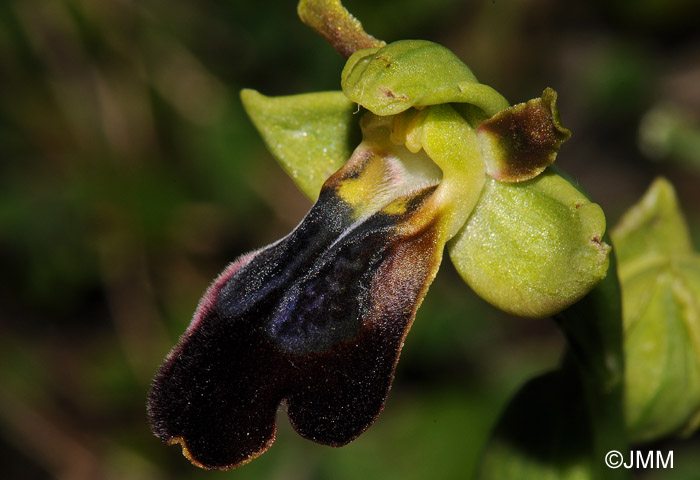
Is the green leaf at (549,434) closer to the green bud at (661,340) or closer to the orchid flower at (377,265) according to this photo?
the green bud at (661,340)

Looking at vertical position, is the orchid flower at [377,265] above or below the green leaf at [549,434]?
above

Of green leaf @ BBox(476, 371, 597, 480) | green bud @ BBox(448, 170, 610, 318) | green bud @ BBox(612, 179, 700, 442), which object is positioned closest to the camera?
green bud @ BBox(448, 170, 610, 318)

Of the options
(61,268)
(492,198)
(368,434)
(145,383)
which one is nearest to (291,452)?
(368,434)

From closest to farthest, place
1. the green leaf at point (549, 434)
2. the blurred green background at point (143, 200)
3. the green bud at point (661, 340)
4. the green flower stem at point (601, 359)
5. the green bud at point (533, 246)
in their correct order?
the green bud at point (533, 246) < the green flower stem at point (601, 359) < the green leaf at point (549, 434) < the green bud at point (661, 340) < the blurred green background at point (143, 200)

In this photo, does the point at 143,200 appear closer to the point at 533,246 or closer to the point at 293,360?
the point at 293,360

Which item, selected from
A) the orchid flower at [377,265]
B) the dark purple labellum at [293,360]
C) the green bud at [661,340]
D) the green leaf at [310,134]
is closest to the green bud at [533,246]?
the orchid flower at [377,265]

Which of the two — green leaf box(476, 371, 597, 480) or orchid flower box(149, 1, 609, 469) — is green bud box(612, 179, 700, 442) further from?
orchid flower box(149, 1, 609, 469)

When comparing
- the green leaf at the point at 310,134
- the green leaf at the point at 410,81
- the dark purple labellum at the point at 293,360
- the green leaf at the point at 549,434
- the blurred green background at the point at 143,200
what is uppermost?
the green leaf at the point at 410,81

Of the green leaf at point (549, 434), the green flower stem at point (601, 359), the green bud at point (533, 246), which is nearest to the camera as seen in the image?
the green bud at point (533, 246)

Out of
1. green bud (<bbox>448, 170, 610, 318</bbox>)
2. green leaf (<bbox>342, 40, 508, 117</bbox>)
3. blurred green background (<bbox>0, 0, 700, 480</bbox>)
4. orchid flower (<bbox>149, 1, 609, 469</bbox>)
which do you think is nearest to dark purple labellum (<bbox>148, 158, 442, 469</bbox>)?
orchid flower (<bbox>149, 1, 609, 469</bbox>)
